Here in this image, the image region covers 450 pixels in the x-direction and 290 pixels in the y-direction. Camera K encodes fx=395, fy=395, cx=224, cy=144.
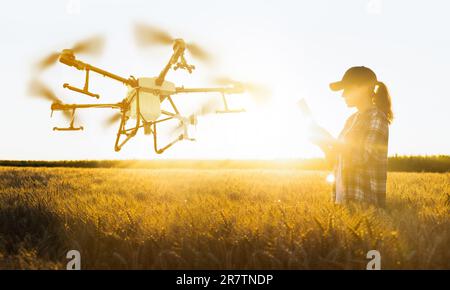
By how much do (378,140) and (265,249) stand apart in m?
2.02

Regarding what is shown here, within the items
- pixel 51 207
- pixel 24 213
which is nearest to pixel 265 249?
pixel 51 207

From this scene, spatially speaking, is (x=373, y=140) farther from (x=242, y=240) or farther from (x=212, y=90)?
(x=212, y=90)

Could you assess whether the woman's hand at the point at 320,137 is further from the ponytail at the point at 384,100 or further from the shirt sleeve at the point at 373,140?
the ponytail at the point at 384,100

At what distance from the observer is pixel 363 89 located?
14.8ft

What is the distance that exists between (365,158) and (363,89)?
31.6 inches

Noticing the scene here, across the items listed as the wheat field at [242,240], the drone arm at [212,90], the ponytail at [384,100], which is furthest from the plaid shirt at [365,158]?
the drone arm at [212,90]

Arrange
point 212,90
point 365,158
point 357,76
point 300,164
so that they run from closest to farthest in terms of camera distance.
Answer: point 365,158 → point 357,76 → point 212,90 → point 300,164

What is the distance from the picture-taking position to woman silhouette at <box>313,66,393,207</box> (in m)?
4.40

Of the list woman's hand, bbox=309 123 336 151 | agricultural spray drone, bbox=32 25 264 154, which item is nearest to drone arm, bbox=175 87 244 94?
agricultural spray drone, bbox=32 25 264 154

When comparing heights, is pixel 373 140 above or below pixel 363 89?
below

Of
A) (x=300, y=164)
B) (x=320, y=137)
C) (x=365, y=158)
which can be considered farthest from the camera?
(x=300, y=164)

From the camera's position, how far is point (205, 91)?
27.4 feet

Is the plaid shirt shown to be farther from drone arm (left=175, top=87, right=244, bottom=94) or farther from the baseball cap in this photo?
drone arm (left=175, top=87, right=244, bottom=94)

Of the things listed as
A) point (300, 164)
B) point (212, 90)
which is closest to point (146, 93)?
point (212, 90)
